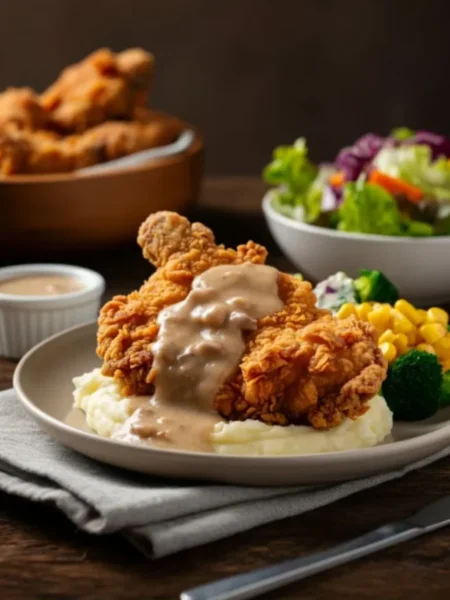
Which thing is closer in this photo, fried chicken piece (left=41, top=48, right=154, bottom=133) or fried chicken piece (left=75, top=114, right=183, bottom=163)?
fried chicken piece (left=75, top=114, right=183, bottom=163)

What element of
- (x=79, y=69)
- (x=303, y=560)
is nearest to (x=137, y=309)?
(x=303, y=560)

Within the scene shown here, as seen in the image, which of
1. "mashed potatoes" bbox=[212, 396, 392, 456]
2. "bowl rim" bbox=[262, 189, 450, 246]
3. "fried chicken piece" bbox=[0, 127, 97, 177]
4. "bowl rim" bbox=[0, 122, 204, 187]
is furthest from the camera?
"fried chicken piece" bbox=[0, 127, 97, 177]

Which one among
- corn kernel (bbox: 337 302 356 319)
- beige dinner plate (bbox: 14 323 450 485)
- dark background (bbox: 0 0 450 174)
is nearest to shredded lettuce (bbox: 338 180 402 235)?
corn kernel (bbox: 337 302 356 319)

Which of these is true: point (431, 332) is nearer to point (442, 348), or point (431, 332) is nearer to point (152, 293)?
point (442, 348)

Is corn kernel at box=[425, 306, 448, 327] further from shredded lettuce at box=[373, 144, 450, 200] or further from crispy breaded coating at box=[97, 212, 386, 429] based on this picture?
shredded lettuce at box=[373, 144, 450, 200]

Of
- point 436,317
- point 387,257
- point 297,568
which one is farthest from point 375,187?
point 297,568

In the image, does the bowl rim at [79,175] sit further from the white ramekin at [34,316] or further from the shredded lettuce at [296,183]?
the white ramekin at [34,316]

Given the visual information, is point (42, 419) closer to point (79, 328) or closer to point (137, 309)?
point (137, 309)
